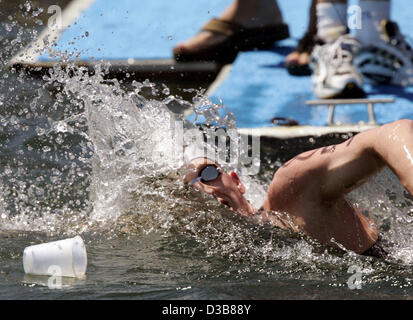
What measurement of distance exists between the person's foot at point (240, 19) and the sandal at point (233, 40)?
0.9 inches

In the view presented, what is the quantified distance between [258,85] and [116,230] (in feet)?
8.13

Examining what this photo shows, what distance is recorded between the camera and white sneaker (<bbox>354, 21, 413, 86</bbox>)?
5.04m

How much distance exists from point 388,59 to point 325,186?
2.47 m

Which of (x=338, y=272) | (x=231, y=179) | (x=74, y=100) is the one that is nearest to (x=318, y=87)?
(x=74, y=100)

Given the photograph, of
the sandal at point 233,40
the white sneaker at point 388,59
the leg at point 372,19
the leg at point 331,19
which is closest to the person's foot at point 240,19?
the sandal at point 233,40

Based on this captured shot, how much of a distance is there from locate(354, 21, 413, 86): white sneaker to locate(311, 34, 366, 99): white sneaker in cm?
9

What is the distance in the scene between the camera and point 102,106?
3.58 metres

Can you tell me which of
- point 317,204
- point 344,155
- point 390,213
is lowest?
point 390,213

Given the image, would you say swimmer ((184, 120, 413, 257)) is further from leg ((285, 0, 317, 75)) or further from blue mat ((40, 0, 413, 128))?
leg ((285, 0, 317, 75))

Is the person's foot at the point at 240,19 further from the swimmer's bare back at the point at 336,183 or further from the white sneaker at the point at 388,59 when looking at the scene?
the swimmer's bare back at the point at 336,183

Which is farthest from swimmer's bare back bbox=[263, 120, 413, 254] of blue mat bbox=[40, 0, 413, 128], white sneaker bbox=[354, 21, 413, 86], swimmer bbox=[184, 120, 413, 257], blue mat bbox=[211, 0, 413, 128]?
white sneaker bbox=[354, 21, 413, 86]

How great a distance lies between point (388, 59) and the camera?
16.6ft

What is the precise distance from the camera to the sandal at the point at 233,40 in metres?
5.68
